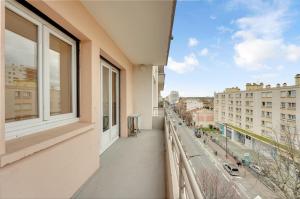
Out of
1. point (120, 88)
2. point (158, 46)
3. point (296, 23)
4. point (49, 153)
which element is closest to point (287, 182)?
point (49, 153)

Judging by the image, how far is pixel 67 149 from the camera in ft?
7.27

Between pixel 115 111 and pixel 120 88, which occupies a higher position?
pixel 120 88

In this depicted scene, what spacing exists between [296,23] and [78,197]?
8.57m

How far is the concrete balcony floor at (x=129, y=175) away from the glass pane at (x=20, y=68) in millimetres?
1367

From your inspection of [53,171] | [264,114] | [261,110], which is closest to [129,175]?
[53,171]

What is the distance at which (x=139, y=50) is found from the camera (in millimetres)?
5145

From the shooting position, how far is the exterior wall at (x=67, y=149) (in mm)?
1412

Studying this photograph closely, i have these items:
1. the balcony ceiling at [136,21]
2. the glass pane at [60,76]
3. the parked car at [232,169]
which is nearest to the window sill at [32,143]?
the glass pane at [60,76]

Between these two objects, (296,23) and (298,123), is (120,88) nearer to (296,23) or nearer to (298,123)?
(298,123)

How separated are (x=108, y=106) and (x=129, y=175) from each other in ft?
7.61

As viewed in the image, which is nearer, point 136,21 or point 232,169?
point 136,21

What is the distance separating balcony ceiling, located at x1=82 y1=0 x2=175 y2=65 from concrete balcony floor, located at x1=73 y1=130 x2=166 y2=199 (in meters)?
2.72

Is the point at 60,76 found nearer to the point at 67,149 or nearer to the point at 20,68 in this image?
the point at 20,68

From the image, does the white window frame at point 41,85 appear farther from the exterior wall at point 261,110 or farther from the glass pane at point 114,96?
the exterior wall at point 261,110
